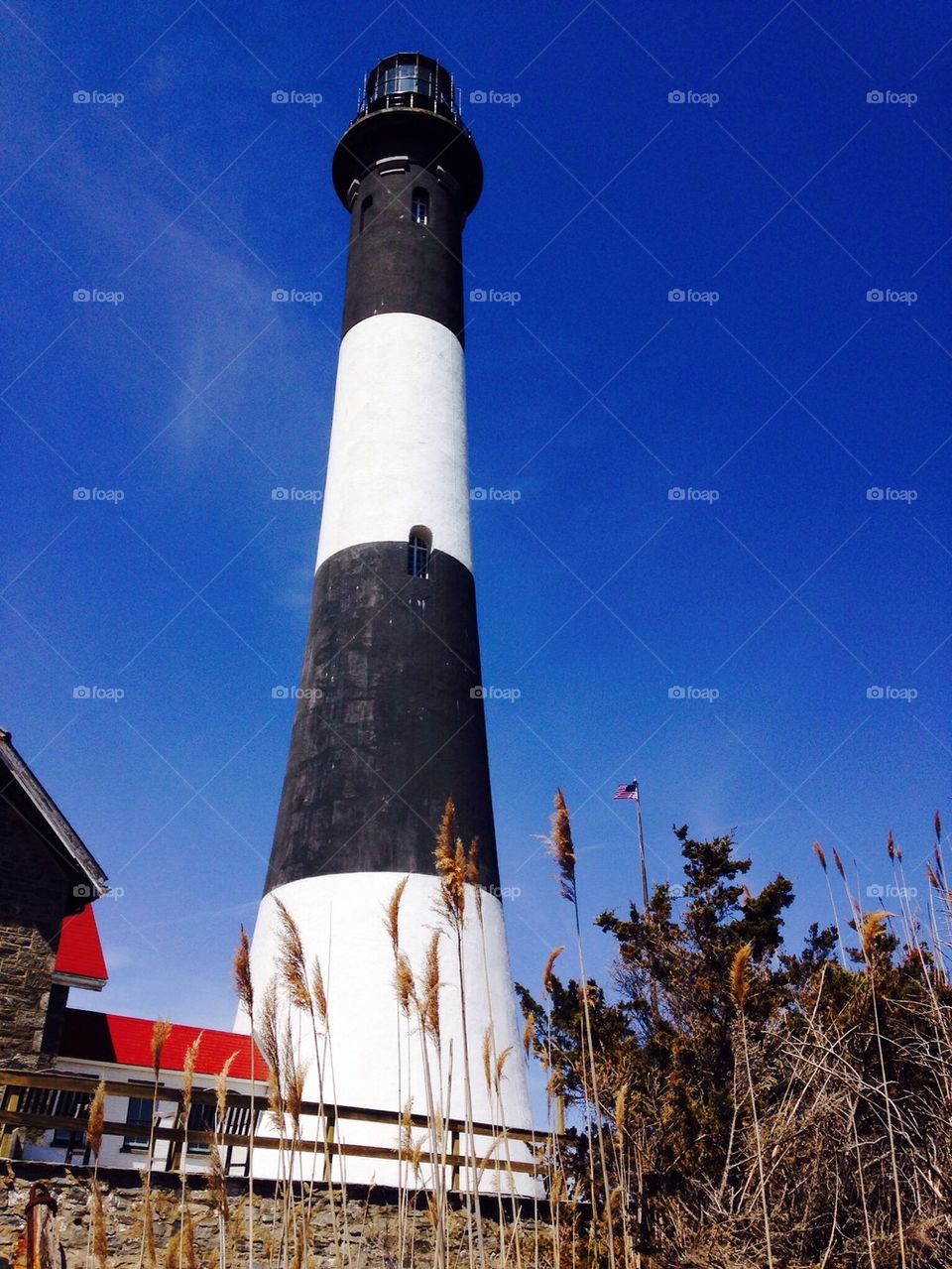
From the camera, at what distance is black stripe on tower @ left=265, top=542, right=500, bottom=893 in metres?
13.4

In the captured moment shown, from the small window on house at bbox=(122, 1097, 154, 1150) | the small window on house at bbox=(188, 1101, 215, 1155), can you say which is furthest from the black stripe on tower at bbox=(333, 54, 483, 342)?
the small window on house at bbox=(122, 1097, 154, 1150)

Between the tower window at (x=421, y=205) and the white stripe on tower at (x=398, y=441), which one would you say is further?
the tower window at (x=421, y=205)

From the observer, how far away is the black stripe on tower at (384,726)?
13422mm

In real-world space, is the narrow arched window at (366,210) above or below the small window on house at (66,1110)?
above

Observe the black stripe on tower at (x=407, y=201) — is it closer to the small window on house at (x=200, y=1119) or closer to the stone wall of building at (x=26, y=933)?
the stone wall of building at (x=26, y=933)

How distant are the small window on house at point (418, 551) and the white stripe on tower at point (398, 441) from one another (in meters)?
0.10

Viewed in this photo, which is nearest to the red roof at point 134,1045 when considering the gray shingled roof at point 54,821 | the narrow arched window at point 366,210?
the gray shingled roof at point 54,821

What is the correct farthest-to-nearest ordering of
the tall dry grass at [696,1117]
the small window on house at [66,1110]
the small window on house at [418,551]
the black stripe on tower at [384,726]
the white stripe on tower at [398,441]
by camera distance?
the white stripe on tower at [398,441] < the small window on house at [418,551] < the black stripe on tower at [384,726] < the small window on house at [66,1110] < the tall dry grass at [696,1117]

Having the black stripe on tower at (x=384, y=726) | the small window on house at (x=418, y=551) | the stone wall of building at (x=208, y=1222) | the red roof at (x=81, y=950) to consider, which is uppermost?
the small window on house at (x=418, y=551)

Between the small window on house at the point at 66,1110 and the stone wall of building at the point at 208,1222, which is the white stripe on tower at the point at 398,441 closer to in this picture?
the small window on house at the point at 66,1110

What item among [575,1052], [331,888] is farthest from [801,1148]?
[331,888]

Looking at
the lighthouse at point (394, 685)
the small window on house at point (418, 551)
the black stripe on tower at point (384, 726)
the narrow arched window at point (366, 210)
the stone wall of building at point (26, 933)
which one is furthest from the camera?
the narrow arched window at point (366, 210)

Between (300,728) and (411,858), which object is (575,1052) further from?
(300,728)

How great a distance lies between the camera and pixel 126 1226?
26.8ft
